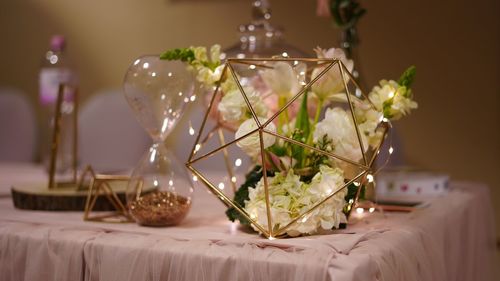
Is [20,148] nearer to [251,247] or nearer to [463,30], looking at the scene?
[463,30]

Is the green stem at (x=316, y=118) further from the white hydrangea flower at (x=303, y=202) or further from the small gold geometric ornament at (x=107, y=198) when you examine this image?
the small gold geometric ornament at (x=107, y=198)

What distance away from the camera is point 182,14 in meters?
3.01

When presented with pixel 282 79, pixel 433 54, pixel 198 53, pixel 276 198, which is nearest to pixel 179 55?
pixel 198 53

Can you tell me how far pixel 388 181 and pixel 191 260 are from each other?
702mm

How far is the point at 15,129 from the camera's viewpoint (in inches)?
119

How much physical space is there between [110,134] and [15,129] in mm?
628

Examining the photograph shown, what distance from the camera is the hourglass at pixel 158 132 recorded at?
0.98 m

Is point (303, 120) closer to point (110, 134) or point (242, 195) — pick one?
point (242, 195)

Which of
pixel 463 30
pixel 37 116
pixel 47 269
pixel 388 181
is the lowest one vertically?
pixel 47 269

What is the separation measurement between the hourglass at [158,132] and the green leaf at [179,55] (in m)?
0.01

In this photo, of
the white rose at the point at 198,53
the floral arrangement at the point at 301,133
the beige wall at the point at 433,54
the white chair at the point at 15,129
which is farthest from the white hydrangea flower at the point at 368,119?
the white chair at the point at 15,129

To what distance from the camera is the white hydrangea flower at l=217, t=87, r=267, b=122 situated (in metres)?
0.94

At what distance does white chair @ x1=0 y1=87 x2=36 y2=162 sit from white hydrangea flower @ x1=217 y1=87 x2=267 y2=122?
7.27 feet

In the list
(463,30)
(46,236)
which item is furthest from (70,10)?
(46,236)
